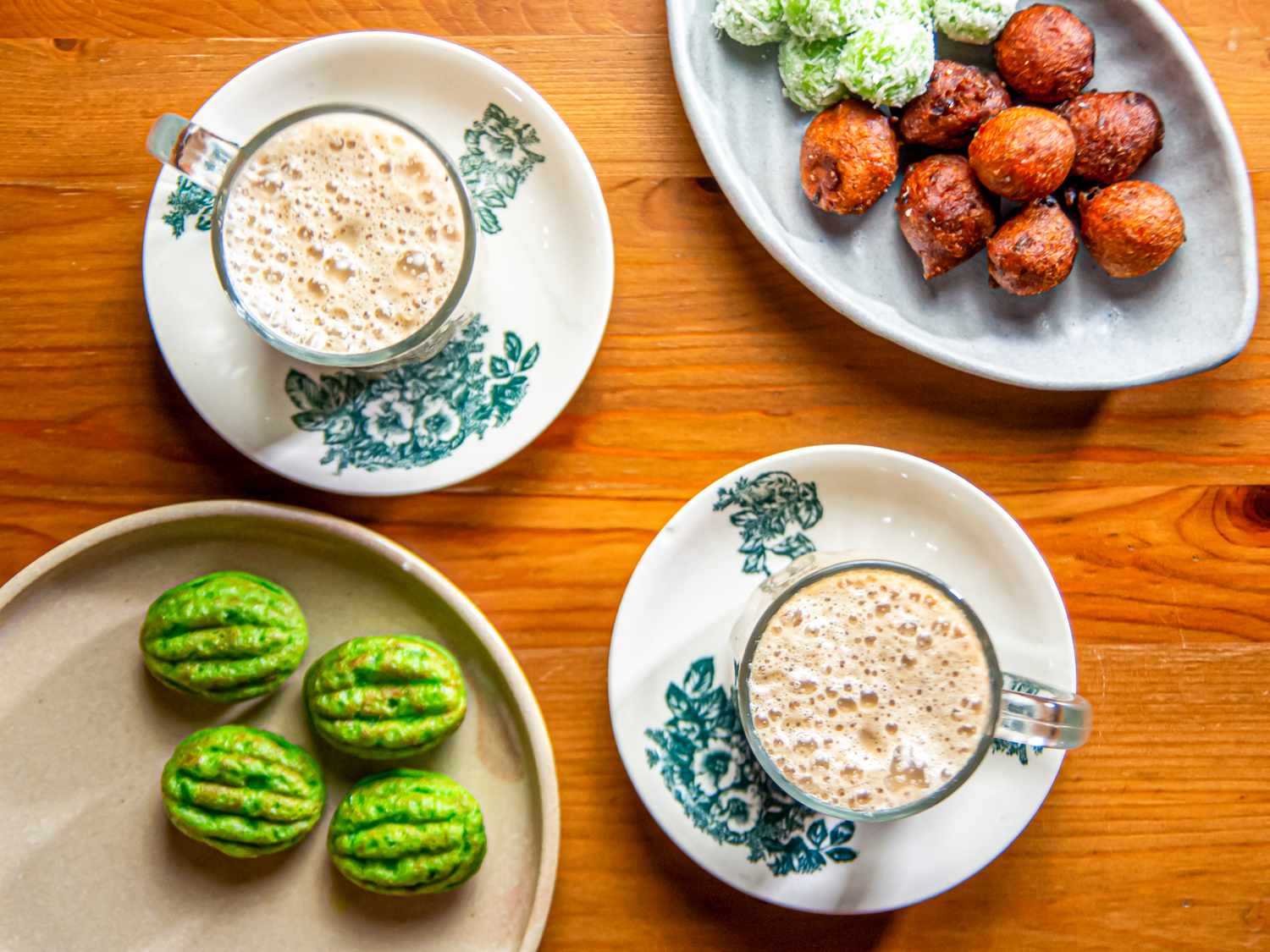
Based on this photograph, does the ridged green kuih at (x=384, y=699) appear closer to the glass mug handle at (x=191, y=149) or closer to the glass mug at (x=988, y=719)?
the glass mug at (x=988, y=719)

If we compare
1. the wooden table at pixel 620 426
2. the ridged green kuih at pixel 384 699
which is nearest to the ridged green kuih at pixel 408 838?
the ridged green kuih at pixel 384 699

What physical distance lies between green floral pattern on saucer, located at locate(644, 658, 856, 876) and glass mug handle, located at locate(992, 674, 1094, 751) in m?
0.26

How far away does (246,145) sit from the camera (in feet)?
3.93

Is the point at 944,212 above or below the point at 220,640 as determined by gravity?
above

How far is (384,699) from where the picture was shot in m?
1.27

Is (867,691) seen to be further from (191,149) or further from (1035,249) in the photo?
(191,149)

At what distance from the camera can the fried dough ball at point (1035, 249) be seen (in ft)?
4.21

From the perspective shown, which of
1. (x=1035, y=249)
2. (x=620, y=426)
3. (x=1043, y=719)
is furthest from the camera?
(x=620, y=426)

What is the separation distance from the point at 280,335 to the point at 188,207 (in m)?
0.24

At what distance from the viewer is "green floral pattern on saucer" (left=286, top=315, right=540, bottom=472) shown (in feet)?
4.31

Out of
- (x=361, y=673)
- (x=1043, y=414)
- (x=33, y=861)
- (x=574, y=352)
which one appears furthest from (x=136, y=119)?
(x=1043, y=414)

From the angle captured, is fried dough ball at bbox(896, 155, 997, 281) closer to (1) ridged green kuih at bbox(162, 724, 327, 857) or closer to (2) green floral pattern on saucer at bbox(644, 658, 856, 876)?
(2) green floral pattern on saucer at bbox(644, 658, 856, 876)

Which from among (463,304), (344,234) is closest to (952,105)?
(463,304)

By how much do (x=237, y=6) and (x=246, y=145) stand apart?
0.34m
